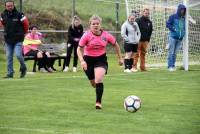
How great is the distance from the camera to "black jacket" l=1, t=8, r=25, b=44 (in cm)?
1895

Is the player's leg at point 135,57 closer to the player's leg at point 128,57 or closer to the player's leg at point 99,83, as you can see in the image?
the player's leg at point 128,57

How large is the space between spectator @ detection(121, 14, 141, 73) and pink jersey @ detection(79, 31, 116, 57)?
8.52m

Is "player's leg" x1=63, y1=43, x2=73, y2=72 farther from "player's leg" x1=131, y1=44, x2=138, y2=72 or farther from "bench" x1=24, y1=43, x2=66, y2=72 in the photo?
"player's leg" x1=131, y1=44, x2=138, y2=72

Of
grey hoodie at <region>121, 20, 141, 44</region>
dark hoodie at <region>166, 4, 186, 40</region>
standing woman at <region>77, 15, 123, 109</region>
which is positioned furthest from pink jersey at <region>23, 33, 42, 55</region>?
standing woman at <region>77, 15, 123, 109</region>

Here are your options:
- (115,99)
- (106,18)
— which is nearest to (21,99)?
(115,99)

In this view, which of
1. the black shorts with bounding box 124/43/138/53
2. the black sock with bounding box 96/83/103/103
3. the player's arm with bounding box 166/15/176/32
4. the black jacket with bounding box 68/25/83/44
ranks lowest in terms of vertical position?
the black shorts with bounding box 124/43/138/53

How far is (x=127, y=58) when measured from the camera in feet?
71.9

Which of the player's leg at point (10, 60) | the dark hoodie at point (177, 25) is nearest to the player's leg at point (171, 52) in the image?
the dark hoodie at point (177, 25)

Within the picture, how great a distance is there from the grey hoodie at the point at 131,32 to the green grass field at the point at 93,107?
2538mm

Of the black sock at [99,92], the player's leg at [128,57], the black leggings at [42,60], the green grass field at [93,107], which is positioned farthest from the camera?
the black leggings at [42,60]

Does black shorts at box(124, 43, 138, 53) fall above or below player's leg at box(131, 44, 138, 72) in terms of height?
above

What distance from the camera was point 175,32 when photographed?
2252 cm

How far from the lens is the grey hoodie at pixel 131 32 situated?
21828 millimetres

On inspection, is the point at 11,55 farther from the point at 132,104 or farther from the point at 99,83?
the point at 132,104
